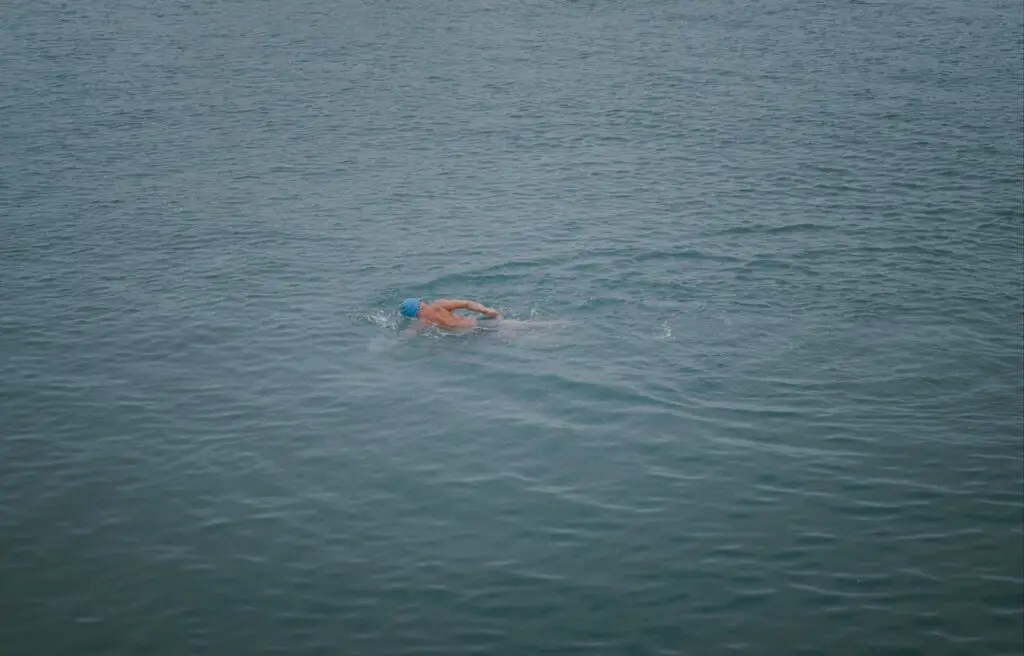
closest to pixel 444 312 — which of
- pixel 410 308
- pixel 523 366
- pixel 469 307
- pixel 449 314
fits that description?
pixel 449 314

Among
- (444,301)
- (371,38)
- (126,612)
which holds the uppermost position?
(371,38)

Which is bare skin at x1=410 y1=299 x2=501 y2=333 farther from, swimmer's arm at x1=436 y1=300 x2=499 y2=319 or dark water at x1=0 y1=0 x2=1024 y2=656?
dark water at x1=0 y1=0 x2=1024 y2=656

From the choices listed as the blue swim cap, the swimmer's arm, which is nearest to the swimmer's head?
the blue swim cap

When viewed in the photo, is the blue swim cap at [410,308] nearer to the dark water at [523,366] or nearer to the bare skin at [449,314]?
the bare skin at [449,314]

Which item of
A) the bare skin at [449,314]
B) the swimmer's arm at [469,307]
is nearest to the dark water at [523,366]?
the bare skin at [449,314]

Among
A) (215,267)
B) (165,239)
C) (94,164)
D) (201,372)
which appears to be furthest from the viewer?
(94,164)

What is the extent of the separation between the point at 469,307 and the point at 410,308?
4.55 ft

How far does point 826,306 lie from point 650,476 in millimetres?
7898

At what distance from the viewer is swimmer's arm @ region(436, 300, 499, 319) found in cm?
2327

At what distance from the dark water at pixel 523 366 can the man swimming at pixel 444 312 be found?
44 cm

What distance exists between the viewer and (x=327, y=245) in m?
29.8

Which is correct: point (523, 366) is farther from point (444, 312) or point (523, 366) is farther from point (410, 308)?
point (410, 308)

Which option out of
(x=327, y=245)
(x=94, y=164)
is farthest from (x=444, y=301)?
(x=94, y=164)

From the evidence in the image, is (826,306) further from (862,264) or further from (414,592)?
(414,592)
